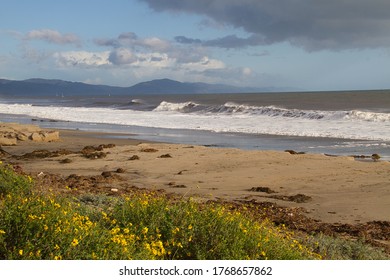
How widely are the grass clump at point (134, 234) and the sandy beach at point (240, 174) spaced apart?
12.8 feet

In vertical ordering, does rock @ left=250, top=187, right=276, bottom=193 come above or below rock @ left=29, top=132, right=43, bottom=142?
below

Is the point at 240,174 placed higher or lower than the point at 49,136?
lower

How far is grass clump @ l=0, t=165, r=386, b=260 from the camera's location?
4.48 meters

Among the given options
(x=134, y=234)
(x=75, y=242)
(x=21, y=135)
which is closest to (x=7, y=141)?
(x=21, y=135)

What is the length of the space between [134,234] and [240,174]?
25.9 feet

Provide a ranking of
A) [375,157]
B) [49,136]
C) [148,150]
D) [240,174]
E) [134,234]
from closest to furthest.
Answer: [134,234], [240,174], [375,157], [148,150], [49,136]

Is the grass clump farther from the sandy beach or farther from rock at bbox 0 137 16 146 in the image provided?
rock at bbox 0 137 16 146

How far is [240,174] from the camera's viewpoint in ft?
42.5

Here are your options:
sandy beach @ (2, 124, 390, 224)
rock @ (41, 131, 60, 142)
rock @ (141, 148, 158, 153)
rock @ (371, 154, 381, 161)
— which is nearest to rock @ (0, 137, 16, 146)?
sandy beach @ (2, 124, 390, 224)

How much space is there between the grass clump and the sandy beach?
12.8 feet

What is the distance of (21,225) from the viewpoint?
4.62 metres

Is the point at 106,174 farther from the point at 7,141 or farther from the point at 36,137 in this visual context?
the point at 36,137

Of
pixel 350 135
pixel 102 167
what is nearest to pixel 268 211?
pixel 102 167

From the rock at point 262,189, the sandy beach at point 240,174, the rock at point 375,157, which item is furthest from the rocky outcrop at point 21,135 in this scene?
the rock at point 375,157
